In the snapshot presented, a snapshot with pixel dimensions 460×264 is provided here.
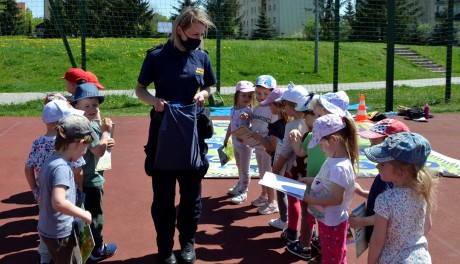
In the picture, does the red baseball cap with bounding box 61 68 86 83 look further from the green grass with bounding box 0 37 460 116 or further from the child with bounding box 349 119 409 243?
the green grass with bounding box 0 37 460 116

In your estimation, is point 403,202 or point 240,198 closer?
point 403,202

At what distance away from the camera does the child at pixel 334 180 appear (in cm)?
343

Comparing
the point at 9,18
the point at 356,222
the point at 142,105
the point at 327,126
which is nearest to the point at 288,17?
the point at 142,105

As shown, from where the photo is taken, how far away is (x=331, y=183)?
344cm

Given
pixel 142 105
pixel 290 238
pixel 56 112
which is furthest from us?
pixel 142 105

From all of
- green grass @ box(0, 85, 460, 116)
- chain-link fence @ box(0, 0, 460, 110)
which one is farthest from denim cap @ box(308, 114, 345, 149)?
chain-link fence @ box(0, 0, 460, 110)

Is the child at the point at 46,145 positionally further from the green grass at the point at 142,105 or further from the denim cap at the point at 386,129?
the green grass at the point at 142,105

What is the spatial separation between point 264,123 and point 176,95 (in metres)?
1.73

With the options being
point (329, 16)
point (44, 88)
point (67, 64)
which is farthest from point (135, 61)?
point (329, 16)

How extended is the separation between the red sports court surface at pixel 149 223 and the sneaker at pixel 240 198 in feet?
0.19

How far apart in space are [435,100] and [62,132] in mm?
13765

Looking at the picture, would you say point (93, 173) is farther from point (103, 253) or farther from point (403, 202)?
point (403, 202)

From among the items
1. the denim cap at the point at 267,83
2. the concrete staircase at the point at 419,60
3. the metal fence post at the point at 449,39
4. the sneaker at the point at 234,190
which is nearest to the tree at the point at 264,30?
the metal fence post at the point at 449,39

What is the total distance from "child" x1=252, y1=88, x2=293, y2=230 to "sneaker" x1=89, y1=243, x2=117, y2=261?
1.65 metres
